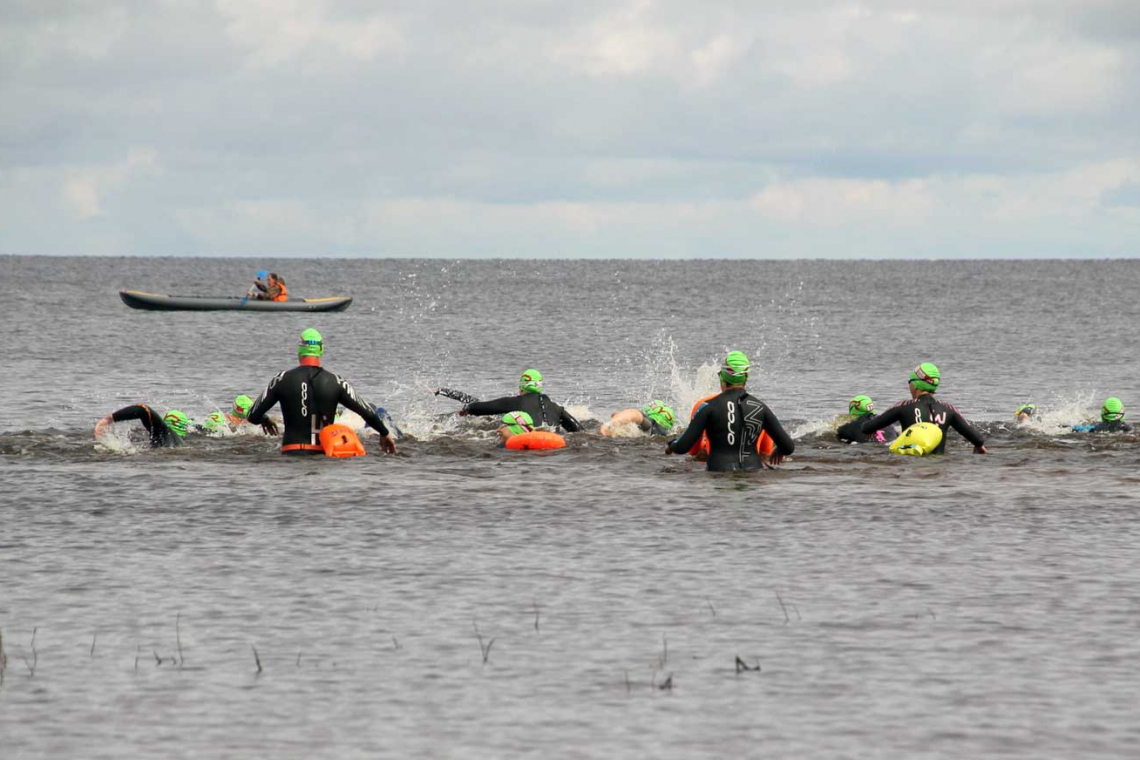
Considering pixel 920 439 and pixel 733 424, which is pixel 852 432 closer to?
pixel 920 439

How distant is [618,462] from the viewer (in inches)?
940

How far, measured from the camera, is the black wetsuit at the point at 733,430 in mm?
20078

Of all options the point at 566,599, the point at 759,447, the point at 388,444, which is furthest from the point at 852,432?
the point at 566,599

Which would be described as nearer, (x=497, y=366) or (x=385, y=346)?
(x=497, y=366)

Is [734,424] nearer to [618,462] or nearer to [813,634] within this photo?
[618,462]

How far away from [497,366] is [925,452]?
121 feet

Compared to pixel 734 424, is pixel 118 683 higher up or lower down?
lower down

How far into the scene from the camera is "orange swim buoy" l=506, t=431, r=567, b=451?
25.1 metres

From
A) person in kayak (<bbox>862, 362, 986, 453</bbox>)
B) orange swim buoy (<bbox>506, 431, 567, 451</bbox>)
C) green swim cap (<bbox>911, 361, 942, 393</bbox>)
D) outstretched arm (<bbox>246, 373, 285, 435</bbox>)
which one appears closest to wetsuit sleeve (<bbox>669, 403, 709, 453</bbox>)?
person in kayak (<bbox>862, 362, 986, 453</bbox>)

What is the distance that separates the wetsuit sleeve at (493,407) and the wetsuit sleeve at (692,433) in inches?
204

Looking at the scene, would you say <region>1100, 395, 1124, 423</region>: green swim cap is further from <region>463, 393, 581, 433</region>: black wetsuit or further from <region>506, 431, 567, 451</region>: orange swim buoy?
<region>506, 431, 567, 451</region>: orange swim buoy

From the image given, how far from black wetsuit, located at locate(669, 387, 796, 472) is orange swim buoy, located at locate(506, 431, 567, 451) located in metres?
4.60

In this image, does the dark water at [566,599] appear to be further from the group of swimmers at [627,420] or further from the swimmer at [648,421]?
the swimmer at [648,421]

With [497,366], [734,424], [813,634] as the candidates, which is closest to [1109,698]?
[813,634]
